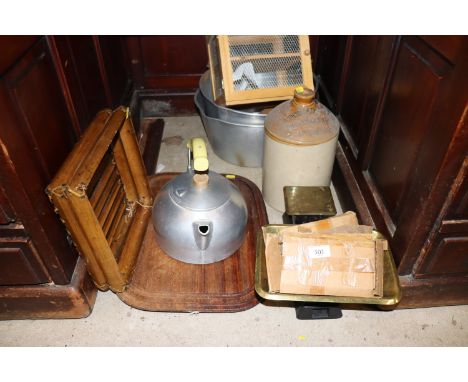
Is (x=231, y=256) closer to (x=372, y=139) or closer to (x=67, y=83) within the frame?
(x=372, y=139)

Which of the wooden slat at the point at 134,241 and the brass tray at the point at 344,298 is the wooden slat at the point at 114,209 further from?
the brass tray at the point at 344,298

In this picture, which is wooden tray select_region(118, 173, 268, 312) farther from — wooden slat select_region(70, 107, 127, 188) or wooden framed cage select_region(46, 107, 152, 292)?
wooden slat select_region(70, 107, 127, 188)

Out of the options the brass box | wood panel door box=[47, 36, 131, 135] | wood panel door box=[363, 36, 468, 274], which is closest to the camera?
wood panel door box=[363, 36, 468, 274]

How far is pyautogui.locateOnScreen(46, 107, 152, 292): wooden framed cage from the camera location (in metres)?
1.16

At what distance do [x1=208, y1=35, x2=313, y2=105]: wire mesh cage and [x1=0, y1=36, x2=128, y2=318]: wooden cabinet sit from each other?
676 millimetres

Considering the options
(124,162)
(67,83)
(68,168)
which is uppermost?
(67,83)

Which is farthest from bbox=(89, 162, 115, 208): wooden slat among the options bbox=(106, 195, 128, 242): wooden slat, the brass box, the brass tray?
the brass box

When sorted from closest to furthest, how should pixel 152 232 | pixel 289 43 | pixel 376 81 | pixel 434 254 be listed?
pixel 434 254, pixel 376 81, pixel 152 232, pixel 289 43

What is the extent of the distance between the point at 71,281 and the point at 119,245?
0.82ft

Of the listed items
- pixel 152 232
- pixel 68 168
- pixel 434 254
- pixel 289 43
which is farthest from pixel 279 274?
pixel 289 43

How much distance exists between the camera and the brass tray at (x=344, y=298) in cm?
126

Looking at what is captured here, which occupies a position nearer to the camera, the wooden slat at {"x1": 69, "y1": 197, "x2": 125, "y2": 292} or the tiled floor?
the wooden slat at {"x1": 69, "y1": 197, "x2": 125, "y2": 292}

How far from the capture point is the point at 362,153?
175 cm

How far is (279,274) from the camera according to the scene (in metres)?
1.38
